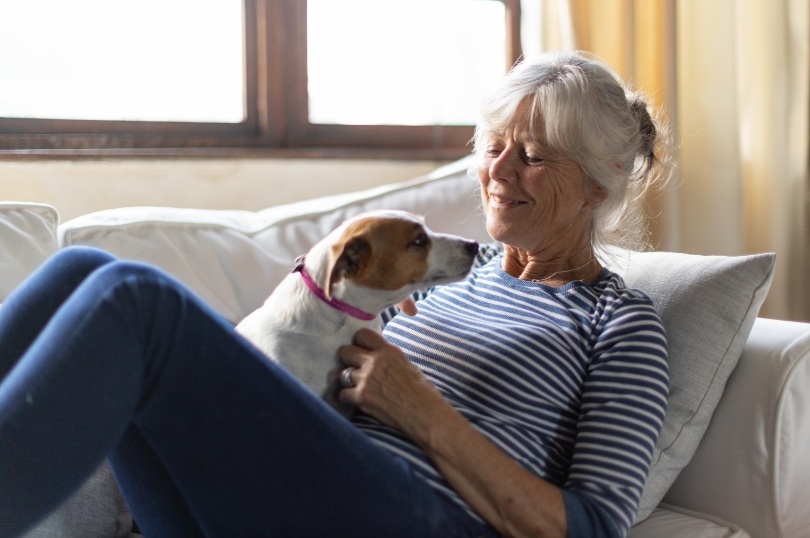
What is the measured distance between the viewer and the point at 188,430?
908 millimetres

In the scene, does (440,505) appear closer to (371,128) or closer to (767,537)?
(767,537)

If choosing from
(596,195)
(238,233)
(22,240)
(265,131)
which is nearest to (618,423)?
(596,195)

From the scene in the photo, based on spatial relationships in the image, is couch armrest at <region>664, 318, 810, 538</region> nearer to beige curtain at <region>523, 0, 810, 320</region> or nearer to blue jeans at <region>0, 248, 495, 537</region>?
blue jeans at <region>0, 248, 495, 537</region>

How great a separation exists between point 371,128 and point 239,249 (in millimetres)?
962


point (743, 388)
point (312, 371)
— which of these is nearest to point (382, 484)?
point (312, 371)

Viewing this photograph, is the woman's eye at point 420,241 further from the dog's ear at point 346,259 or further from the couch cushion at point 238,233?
the couch cushion at point 238,233

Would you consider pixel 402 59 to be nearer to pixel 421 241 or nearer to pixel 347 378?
pixel 421 241

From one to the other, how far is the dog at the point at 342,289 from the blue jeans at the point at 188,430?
0.23 meters

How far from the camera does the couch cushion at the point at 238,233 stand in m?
1.54

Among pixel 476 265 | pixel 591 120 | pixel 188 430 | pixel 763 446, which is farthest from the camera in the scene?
pixel 476 265

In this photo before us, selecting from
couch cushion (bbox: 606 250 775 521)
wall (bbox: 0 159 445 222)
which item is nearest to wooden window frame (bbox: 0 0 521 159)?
wall (bbox: 0 159 445 222)

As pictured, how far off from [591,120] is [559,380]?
0.49 m

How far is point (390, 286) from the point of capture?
120 cm

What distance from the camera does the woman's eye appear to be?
4.04 ft
